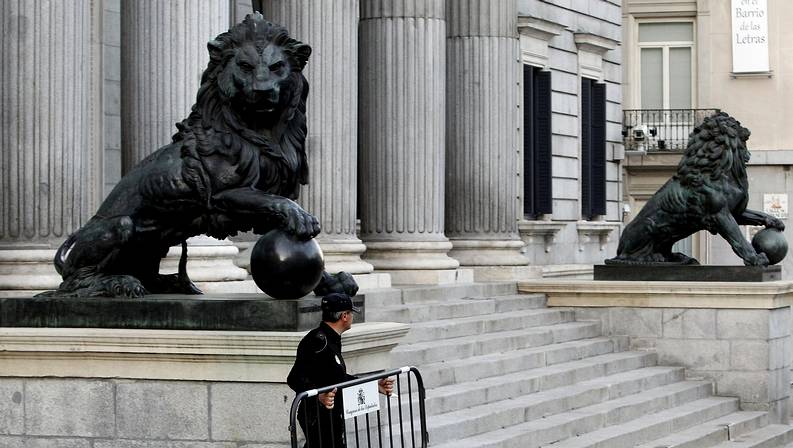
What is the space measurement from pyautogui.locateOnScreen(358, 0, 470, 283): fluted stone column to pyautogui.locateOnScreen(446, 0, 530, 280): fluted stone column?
2.00 metres

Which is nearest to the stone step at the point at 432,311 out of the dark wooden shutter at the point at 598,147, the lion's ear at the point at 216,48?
the lion's ear at the point at 216,48

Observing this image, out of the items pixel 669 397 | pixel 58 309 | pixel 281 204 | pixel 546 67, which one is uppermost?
pixel 546 67

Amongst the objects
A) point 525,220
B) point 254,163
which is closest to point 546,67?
point 525,220

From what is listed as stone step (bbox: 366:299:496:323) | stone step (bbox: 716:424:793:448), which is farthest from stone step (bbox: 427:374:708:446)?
stone step (bbox: 366:299:496:323)

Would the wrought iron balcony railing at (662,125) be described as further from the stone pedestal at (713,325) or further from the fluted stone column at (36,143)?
the fluted stone column at (36,143)

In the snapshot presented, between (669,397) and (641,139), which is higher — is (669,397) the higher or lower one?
the lower one

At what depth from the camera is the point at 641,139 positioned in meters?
39.0

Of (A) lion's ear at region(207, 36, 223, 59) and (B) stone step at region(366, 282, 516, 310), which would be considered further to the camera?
(B) stone step at region(366, 282, 516, 310)

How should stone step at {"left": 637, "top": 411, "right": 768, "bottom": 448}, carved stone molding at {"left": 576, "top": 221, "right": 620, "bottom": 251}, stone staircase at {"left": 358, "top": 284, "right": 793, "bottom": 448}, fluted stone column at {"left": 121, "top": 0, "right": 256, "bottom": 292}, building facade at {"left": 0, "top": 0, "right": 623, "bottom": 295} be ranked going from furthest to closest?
carved stone molding at {"left": 576, "top": 221, "right": 620, "bottom": 251} < stone step at {"left": 637, "top": 411, "right": 768, "bottom": 448} < stone staircase at {"left": 358, "top": 284, "right": 793, "bottom": 448} < fluted stone column at {"left": 121, "top": 0, "right": 256, "bottom": 292} < building facade at {"left": 0, "top": 0, "right": 623, "bottom": 295}

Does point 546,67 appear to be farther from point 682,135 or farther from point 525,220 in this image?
point 682,135

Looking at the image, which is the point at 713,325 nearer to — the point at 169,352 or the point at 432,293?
the point at 432,293

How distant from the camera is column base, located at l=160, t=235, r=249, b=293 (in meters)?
15.2

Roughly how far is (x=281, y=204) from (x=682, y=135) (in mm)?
A: 30933

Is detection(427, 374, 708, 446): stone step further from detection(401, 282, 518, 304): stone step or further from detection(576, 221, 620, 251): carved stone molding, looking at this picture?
detection(576, 221, 620, 251): carved stone molding
